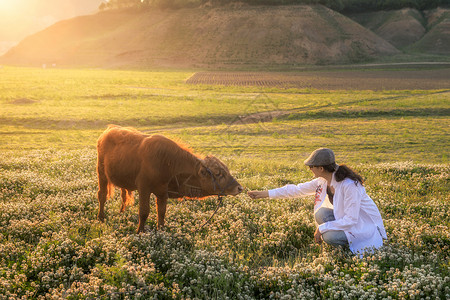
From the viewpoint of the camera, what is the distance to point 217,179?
7.47m

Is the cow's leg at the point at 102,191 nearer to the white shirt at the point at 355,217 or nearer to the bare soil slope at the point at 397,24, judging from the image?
the white shirt at the point at 355,217

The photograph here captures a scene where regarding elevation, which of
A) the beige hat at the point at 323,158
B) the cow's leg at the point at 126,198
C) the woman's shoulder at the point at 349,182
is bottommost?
the cow's leg at the point at 126,198

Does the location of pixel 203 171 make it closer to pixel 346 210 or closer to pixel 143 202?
pixel 143 202

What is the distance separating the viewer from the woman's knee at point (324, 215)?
25.1 feet

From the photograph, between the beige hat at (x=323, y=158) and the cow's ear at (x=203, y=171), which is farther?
the cow's ear at (x=203, y=171)

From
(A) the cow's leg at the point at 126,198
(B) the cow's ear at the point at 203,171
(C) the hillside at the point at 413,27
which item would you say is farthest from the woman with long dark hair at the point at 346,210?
(C) the hillside at the point at 413,27

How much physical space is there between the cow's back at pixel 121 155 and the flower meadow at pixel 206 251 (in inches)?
44.5

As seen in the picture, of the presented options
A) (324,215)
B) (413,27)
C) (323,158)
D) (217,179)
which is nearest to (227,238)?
(217,179)

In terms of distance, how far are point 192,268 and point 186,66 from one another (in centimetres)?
10028

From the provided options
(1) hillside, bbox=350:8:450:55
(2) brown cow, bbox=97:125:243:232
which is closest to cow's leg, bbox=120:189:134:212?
(2) brown cow, bbox=97:125:243:232

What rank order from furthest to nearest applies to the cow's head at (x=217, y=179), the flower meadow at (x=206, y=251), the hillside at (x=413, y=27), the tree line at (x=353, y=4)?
1. the tree line at (x=353, y=4)
2. the hillside at (x=413, y=27)
3. the cow's head at (x=217, y=179)
4. the flower meadow at (x=206, y=251)

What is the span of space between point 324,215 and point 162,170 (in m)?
3.54

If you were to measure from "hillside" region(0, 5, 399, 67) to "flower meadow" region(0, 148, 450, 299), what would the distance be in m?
96.0

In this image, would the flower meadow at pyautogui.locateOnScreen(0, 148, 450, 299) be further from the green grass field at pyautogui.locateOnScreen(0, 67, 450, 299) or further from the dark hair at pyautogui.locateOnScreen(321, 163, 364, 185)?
the dark hair at pyautogui.locateOnScreen(321, 163, 364, 185)
